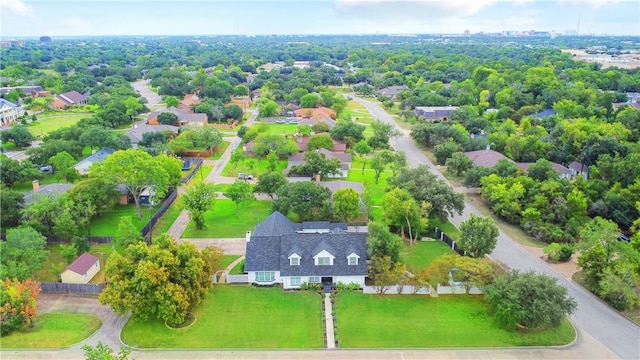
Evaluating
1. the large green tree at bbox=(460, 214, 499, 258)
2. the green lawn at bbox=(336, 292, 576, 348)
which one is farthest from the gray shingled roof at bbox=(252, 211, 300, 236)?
the large green tree at bbox=(460, 214, 499, 258)

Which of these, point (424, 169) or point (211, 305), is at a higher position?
point (424, 169)

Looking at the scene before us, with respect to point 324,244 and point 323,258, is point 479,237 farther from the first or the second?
point 323,258

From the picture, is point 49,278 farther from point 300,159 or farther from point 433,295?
point 300,159

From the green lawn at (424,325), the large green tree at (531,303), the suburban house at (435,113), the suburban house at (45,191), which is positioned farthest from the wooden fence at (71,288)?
the suburban house at (435,113)

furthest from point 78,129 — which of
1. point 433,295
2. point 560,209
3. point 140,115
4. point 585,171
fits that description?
point 585,171

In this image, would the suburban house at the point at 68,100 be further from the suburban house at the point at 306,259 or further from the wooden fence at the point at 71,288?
the suburban house at the point at 306,259

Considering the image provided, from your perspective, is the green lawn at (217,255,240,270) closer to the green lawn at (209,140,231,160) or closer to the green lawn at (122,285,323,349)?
the green lawn at (122,285,323,349)
